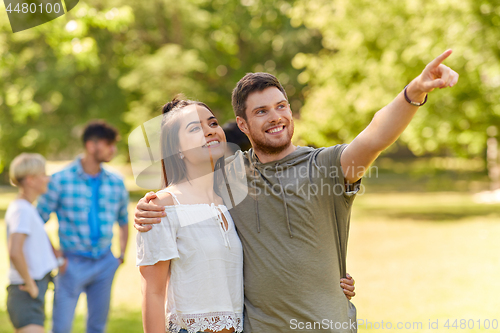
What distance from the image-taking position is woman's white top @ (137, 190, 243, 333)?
227 cm

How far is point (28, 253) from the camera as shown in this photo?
3990mm

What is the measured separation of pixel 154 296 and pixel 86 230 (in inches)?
95.7

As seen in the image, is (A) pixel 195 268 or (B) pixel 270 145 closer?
(A) pixel 195 268

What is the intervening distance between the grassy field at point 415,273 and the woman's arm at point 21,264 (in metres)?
2.15

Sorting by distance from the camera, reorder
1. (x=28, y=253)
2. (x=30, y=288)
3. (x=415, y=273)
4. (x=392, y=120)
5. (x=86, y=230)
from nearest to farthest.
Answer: (x=392, y=120) < (x=30, y=288) < (x=28, y=253) < (x=86, y=230) < (x=415, y=273)

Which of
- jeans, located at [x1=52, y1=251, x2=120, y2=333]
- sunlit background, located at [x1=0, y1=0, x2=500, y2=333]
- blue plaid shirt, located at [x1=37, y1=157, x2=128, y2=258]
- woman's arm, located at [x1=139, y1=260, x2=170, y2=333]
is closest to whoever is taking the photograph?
woman's arm, located at [x1=139, y1=260, x2=170, y2=333]

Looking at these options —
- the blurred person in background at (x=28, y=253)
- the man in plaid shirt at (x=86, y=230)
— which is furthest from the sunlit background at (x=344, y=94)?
the blurred person in background at (x=28, y=253)

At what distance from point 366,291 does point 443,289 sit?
3.97 ft

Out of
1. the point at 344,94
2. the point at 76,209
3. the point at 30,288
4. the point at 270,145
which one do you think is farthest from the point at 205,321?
the point at 344,94

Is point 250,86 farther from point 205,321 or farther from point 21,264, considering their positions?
point 21,264

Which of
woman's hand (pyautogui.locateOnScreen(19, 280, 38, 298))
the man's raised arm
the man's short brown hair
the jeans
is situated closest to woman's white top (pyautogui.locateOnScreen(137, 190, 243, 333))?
the man's short brown hair

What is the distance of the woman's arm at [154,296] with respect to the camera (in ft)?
7.38

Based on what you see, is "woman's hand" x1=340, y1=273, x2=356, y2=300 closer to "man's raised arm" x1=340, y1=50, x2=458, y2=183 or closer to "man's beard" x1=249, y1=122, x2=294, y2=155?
"man's raised arm" x1=340, y1=50, x2=458, y2=183

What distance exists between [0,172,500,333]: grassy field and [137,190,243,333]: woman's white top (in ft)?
12.5
